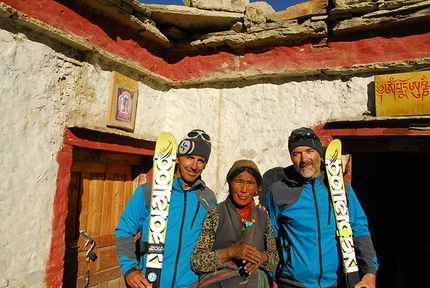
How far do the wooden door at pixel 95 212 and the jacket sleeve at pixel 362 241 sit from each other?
262 centimetres

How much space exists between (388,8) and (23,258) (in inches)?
160

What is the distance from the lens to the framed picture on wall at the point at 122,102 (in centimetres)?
373

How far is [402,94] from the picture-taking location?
3.33 m

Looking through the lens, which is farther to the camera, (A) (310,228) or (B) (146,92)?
(B) (146,92)

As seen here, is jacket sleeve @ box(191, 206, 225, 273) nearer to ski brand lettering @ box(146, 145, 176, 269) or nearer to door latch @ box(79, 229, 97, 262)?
ski brand lettering @ box(146, 145, 176, 269)

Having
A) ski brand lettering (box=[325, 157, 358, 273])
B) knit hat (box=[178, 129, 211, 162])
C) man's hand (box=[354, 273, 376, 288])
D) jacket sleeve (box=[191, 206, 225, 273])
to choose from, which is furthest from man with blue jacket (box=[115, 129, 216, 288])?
man's hand (box=[354, 273, 376, 288])

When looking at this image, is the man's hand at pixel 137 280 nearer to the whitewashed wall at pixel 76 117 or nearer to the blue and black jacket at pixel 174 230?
the blue and black jacket at pixel 174 230

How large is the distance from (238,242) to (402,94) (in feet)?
7.25

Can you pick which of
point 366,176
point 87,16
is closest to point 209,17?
point 87,16

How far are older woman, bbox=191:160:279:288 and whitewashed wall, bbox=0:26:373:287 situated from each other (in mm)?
1531

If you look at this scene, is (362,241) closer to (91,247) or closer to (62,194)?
(62,194)

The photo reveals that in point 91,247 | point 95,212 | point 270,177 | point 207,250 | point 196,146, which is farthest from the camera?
point 270,177

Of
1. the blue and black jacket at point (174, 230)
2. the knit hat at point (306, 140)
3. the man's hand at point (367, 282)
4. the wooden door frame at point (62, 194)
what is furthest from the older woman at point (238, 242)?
the wooden door frame at point (62, 194)

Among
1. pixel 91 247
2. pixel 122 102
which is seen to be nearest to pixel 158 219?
pixel 91 247
